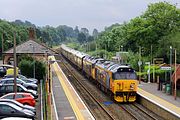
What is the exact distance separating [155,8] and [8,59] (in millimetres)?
26332

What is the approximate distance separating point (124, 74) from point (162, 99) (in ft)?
12.8

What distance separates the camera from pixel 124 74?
37.6 meters

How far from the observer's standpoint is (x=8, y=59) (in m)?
66.3

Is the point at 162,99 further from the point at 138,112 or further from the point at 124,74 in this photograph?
the point at 138,112

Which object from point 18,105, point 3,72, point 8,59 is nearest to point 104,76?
point 18,105

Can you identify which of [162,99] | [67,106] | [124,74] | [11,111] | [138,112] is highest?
[124,74]

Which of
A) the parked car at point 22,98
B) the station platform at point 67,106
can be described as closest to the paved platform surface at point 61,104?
the station platform at point 67,106

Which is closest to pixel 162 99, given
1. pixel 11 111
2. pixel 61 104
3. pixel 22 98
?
pixel 61 104

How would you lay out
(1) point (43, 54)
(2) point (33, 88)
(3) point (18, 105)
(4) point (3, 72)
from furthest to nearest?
(1) point (43, 54)
(4) point (3, 72)
(2) point (33, 88)
(3) point (18, 105)

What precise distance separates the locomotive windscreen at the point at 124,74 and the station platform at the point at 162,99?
2.18 metres

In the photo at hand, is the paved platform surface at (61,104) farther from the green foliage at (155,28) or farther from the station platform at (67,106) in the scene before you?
the green foliage at (155,28)

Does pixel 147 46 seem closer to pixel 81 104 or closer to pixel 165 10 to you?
pixel 165 10

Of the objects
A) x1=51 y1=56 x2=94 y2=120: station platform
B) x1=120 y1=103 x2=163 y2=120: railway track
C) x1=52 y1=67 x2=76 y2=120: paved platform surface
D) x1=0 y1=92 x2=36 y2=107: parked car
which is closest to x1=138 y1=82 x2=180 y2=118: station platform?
x1=120 y1=103 x2=163 y2=120: railway track

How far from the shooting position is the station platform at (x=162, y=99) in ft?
105
